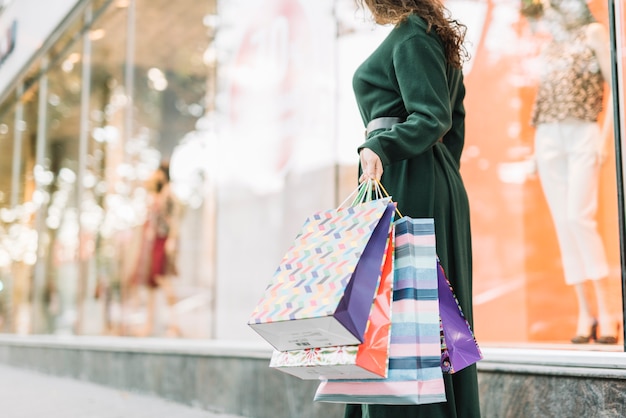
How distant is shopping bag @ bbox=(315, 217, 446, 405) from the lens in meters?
1.80

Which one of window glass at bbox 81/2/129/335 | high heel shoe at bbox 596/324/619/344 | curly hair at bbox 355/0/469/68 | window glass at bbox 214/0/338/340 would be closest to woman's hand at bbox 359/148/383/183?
curly hair at bbox 355/0/469/68

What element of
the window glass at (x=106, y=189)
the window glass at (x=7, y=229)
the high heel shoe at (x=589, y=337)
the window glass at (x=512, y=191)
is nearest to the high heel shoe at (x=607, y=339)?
the high heel shoe at (x=589, y=337)

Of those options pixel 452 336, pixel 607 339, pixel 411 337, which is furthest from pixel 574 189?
pixel 411 337

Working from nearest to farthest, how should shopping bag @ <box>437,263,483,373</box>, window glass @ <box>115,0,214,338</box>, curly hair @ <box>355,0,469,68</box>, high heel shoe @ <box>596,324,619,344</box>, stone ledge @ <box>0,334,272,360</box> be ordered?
1. shopping bag @ <box>437,263,483,373</box>
2. curly hair @ <box>355,0,469,68</box>
3. high heel shoe @ <box>596,324,619,344</box>
4. stone ledge @ <box>0,334,272,360</box>
5. window glass @ <box>115,0,214,338</box>

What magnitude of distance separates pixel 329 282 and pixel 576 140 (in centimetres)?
276

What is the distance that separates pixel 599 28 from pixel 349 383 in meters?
2.60

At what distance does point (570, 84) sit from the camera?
4148mm

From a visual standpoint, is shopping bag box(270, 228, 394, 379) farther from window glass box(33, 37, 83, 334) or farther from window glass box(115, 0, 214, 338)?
window glass box(33, 37, 83, 334)

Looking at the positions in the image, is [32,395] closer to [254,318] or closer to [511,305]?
[511,305]

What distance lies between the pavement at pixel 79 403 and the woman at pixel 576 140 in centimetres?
207

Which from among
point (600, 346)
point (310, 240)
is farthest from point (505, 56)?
point (310, 240)

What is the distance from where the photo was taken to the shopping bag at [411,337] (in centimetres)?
180

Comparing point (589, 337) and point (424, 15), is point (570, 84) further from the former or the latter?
point (424, 15)

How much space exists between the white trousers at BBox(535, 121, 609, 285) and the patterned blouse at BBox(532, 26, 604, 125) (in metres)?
0.06
